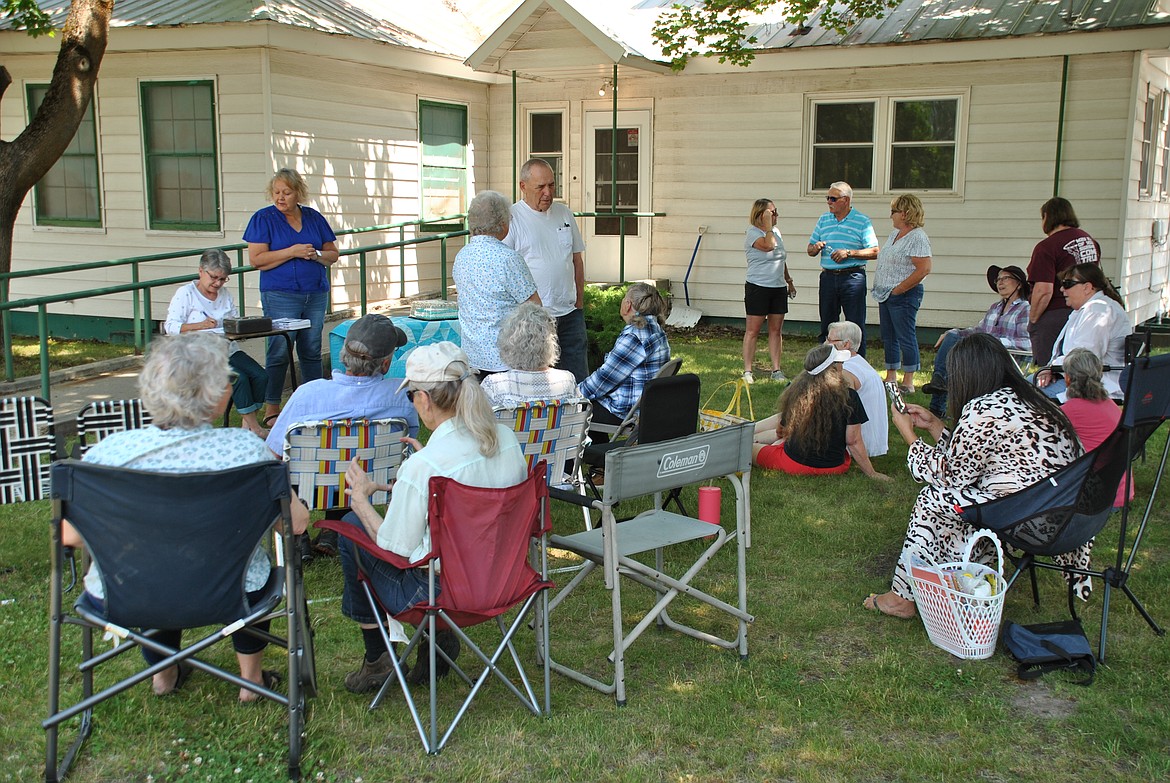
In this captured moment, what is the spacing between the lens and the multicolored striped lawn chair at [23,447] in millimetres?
4293

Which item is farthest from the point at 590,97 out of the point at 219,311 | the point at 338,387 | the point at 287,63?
the point at 338,387

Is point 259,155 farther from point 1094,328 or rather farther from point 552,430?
point 1094,328

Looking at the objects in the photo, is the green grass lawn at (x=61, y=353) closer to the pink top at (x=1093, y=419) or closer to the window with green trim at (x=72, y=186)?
the window with green trim at (x=72, y=186)

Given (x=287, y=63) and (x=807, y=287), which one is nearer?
(x=287, y=63)

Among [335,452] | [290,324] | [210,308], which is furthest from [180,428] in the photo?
[290,324]

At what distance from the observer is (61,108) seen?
9.05 meters

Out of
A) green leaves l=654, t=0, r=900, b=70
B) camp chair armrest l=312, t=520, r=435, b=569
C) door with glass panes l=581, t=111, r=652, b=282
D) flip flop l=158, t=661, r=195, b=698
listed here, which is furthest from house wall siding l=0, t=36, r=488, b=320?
camp chair armrest l=312, t=520, r=435, b=569

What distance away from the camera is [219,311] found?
20.7 feet

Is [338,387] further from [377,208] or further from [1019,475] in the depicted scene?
[377,208]

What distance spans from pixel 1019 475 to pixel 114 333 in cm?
993

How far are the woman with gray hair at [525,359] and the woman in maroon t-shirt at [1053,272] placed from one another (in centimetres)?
384

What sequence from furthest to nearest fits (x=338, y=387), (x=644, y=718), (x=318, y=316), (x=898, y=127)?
(x=898, y=127) < (x=318, y=316) < (x=338, y=387) < (x=644, y=718)

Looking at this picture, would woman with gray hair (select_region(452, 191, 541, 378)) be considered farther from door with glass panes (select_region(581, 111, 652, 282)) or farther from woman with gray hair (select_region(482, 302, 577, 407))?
door with glass panes (select_region(581, 111, 652, 282))

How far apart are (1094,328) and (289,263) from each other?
486 cm
